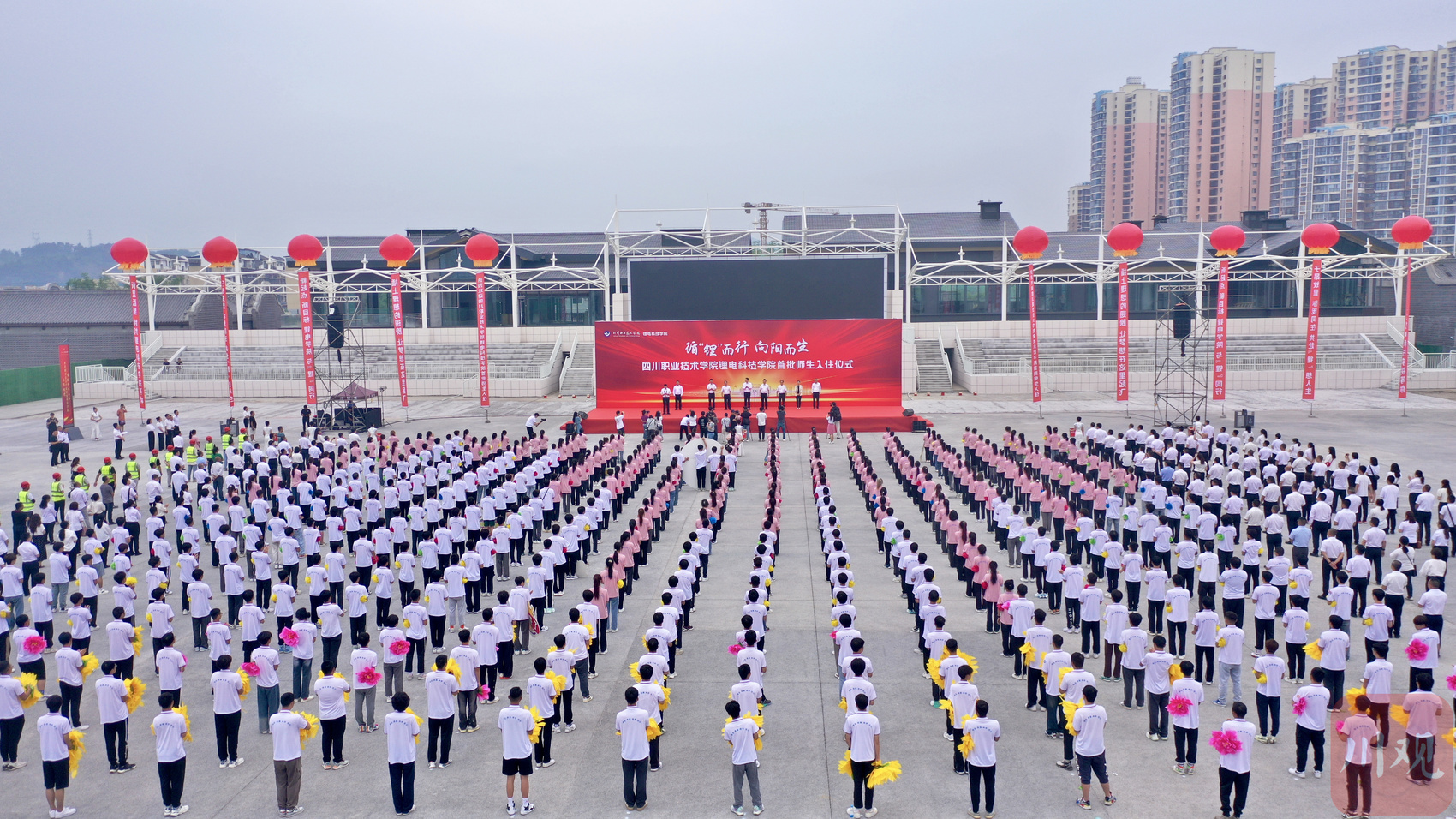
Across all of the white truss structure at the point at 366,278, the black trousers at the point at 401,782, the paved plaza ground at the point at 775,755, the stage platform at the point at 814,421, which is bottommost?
the paved plaza ground at the point at 775,755

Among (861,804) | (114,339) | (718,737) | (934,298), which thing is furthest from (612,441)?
(114,339)

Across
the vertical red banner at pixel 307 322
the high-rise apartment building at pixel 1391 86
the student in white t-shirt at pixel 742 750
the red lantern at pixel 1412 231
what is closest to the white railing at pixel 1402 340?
the red lantern at pixel 1412 231

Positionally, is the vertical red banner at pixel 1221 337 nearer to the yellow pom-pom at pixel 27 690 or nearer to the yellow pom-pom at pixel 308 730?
the yellow pom-pom at pixel 308 730

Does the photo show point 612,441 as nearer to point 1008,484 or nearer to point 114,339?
point 1008,484

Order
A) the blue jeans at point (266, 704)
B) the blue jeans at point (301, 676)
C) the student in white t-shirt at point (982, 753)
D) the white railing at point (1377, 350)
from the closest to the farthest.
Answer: the student in white t-shirt at point (982, 753) < the blue jeans at point (266, 704) < the blue jeans at point (301, 676) < the white railing at point (1377, 350)

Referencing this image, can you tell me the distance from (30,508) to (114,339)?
39.1m

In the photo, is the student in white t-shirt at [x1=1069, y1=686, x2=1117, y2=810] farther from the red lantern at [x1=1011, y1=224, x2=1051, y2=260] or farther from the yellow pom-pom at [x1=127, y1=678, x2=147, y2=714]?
the red lantern at [x1=1011, y1=224, x2=1051, y2=260]

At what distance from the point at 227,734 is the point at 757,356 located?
28393 mm

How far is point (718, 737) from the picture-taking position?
1000 cm

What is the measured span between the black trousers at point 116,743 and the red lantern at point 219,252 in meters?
30.6

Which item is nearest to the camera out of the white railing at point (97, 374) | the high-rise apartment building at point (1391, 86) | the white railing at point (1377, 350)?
the white railing at point (1377, 350)

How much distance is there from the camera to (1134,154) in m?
143

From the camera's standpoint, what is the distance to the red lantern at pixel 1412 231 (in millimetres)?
34656

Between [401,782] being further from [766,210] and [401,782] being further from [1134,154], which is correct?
[1134,154]
